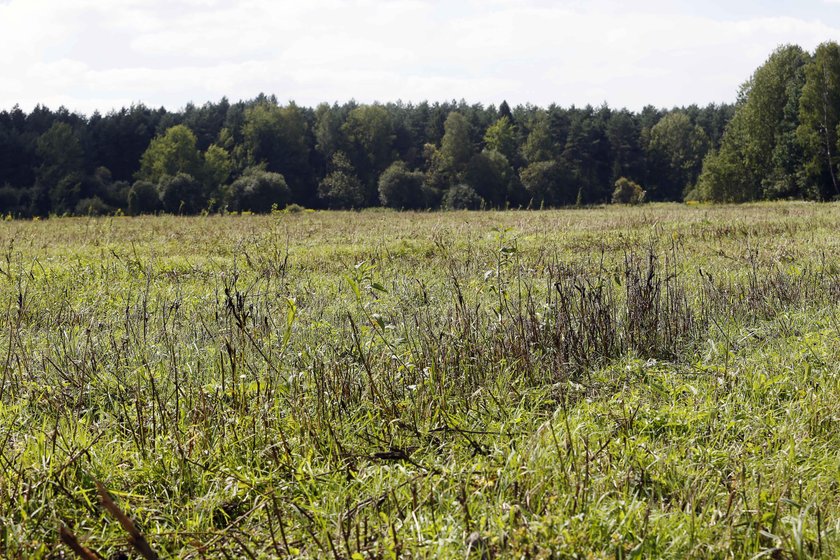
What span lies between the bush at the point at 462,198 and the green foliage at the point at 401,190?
10.5 feet

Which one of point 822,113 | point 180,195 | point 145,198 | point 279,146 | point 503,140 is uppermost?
point 503,140

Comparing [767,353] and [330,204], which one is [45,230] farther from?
[330,204]

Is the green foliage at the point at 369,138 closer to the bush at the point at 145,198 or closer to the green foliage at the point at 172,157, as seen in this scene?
the green foliage at the point at 172,157

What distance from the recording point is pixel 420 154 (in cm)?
8050

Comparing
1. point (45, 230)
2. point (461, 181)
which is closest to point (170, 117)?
point (461, 181)

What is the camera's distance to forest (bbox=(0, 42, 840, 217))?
48812 mm

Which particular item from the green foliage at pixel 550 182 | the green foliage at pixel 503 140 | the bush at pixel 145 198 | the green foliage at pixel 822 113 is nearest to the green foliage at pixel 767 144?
the green foliage at pixel 822 113

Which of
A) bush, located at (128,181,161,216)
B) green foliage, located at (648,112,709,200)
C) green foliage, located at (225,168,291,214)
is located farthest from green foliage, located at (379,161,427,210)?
green foliage, located at (648,112,709,200)

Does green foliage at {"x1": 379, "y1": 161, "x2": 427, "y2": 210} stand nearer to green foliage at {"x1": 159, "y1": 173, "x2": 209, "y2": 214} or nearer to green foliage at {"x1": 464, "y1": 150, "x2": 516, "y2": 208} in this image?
green foliage at {"x1": 464, "y1": 150, "x2": 516, "y2": 208}

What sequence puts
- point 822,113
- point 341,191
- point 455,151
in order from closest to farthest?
point 822,113 < point 341,191 < point 455,151

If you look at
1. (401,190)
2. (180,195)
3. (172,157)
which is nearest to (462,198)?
(401,190)

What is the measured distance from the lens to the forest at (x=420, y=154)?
4881cm

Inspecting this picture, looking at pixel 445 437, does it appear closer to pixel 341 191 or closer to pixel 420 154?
pixel 341 191

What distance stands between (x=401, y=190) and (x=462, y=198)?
628cm
